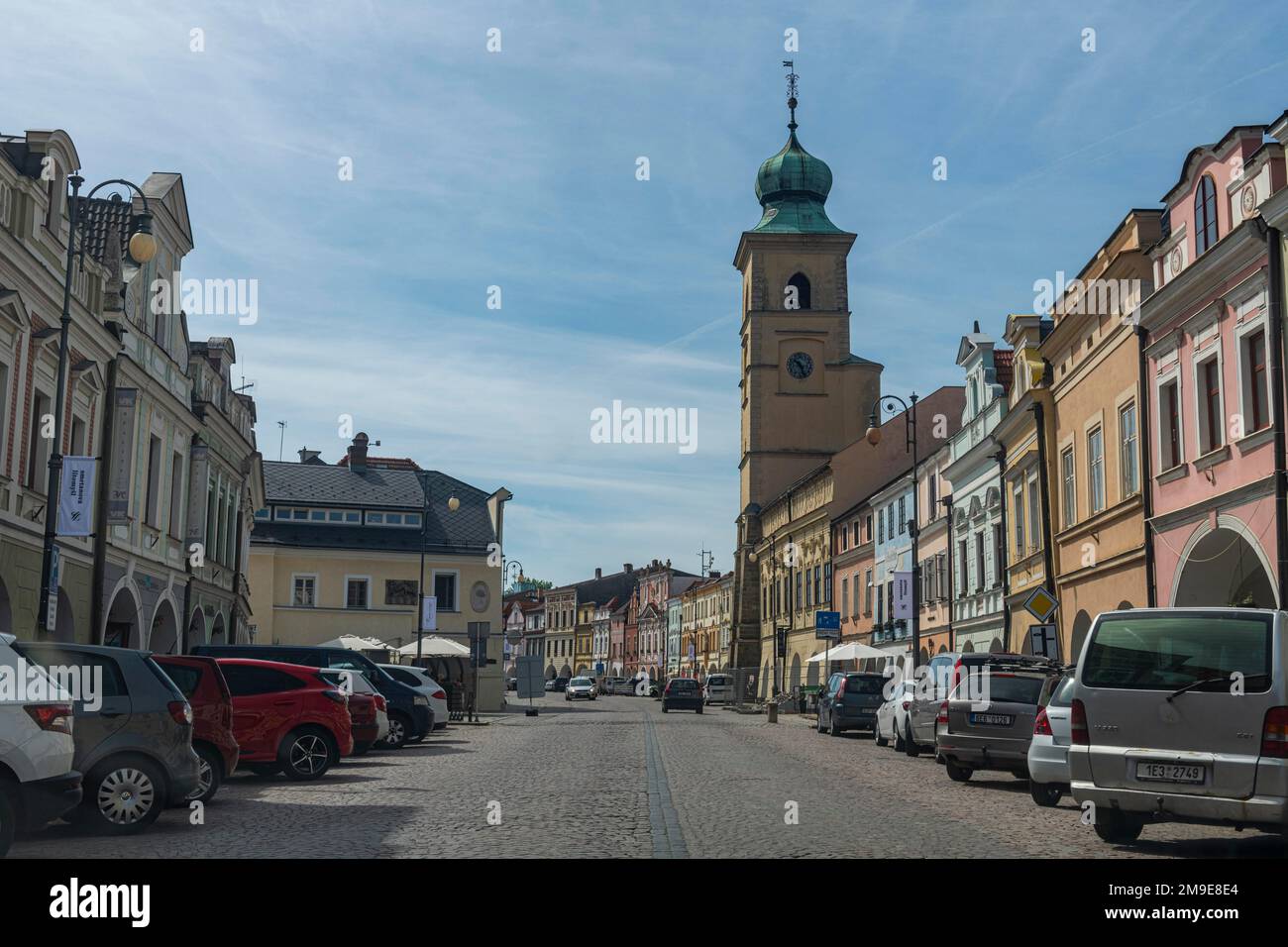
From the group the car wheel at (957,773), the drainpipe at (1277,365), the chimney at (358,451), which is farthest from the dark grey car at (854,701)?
the chimney at (358,451)

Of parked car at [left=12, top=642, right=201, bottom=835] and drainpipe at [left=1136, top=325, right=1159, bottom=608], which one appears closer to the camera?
parked car at [left=12, top=642, right=201, bottom=835]

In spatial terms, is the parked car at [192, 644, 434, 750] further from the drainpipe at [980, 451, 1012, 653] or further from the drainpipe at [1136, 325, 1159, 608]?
the drainpipe at [980, 451, 1012, 653]

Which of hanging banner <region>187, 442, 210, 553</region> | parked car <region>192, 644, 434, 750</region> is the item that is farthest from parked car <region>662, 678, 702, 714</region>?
parked car <region>192, 644, 434, 750</region>

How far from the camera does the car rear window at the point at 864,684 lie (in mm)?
35938

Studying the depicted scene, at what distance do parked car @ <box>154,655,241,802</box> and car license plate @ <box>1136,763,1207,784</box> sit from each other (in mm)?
9636

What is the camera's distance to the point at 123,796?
12484 millimetres

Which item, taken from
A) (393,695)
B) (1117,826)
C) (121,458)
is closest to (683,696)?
(393,695)

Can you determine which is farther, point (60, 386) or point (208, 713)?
point (60, 386)

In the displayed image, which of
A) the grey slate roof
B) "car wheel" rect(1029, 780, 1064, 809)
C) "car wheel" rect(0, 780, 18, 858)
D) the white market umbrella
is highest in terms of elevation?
the grey slate roof

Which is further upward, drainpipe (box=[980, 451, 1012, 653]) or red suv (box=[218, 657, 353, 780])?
drainpipe (box=[980, 451, 1012, 653])

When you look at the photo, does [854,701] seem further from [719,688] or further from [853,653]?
[719,688]

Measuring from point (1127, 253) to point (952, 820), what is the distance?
16001 mm

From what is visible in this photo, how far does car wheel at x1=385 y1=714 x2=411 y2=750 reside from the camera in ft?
90.2

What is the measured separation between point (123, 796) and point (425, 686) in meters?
17.4
